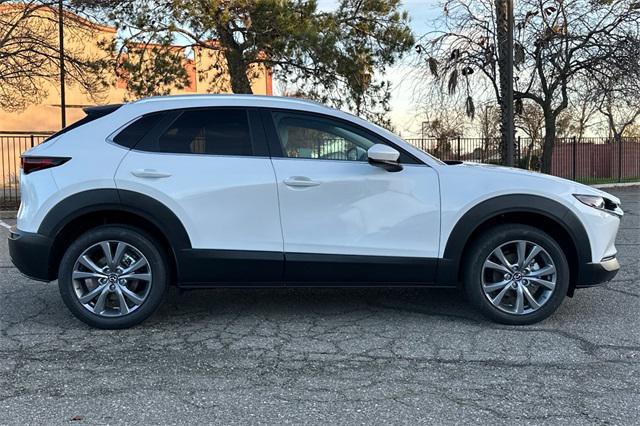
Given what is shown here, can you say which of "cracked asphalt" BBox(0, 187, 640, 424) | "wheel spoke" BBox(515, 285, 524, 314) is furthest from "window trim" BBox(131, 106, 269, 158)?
"wheel spoke" BBox(515, 285, 524, 314)

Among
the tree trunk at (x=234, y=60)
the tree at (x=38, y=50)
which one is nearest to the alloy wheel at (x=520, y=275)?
the tree trunk at (x=234, y=60)

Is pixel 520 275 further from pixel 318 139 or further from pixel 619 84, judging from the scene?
pixel 619 84

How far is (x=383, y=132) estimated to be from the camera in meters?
4.78

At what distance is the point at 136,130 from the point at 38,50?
46.5 feet

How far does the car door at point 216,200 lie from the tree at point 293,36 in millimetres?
9109

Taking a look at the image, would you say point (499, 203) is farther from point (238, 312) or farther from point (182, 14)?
point (182, 14)

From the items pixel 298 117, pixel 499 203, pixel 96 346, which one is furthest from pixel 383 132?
pixel 96 346

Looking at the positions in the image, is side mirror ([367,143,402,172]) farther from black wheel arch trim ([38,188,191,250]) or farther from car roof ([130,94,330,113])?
black wheel arch trim ([38,188,191,250])

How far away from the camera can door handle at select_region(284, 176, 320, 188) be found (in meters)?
4.55

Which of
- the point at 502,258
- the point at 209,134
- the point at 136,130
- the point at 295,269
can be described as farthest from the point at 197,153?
the point at 502,258

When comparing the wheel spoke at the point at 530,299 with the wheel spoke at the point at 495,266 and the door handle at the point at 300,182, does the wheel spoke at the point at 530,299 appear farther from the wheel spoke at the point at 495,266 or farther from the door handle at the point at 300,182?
the door handle at the point at 300,182

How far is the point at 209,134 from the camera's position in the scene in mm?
4695

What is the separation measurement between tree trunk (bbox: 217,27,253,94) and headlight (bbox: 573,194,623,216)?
434 inches

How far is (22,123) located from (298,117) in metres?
27.3
